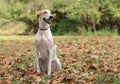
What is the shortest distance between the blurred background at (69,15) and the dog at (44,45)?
62.6 feet

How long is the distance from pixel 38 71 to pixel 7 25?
25179mm

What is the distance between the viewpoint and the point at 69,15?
96.9 feet

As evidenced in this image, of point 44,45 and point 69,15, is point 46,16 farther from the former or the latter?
point 69,15

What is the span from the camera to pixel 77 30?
29625mm

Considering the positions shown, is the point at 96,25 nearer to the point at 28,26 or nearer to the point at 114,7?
the point at 114,7

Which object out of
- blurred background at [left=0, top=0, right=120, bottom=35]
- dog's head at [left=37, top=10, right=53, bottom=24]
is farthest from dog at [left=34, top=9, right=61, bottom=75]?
blurred background at [left=0, top=0, right=120, bottom=35]

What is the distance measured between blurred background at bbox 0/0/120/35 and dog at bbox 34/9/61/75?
751 inches

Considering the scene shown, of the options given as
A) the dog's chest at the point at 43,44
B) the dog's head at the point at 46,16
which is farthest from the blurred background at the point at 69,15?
the dog's head at the point at 46,16

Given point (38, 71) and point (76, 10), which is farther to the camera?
point (76, 10)

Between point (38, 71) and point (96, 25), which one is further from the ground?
point (38, 71)

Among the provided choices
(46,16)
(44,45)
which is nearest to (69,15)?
(44,45)

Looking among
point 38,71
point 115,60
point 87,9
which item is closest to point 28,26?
point 87,9

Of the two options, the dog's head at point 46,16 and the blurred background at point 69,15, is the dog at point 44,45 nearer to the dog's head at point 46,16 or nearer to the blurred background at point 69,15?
the dog's head at point 46,16

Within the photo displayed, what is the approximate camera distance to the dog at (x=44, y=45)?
8469 millimetres
